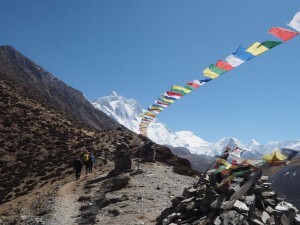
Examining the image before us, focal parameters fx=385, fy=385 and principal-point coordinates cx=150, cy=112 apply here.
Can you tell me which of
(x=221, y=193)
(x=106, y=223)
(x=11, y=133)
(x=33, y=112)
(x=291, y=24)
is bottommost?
(x=106, y=223)

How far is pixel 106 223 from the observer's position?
61.2 ft

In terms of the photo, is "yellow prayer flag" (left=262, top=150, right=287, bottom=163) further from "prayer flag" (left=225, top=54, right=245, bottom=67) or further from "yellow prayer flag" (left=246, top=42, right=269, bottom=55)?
"prayer flag" (left=225, top=54, right=245, bottom=67)

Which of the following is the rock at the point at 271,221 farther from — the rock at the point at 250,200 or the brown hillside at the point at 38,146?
the brown hillside at the point at 38,146

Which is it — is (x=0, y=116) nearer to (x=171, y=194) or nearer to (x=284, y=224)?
(x=171, y=194)

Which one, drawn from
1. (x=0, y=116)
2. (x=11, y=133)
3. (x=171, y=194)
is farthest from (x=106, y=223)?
(x=0, y=116)

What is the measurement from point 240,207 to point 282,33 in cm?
617

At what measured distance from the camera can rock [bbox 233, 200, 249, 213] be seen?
13.4 meters

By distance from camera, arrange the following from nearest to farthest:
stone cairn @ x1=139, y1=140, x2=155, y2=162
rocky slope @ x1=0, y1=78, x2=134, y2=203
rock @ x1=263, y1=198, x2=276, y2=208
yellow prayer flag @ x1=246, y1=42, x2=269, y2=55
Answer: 1. yellow prayer flag @ x1=246, y1=42, x2=269, y2=55
2. rock @ x1=263, y1=198, x2=276, y2=208
3. stone cairn @ x1=139, y1=140, x2=155, y2=162
4. rocky slope @ x1=0, y1=78, x2=134, y2=203

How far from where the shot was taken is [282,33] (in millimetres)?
10953

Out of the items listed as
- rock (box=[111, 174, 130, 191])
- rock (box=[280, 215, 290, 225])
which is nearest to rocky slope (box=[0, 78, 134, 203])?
rock (box=[111, 174, 130, 191])

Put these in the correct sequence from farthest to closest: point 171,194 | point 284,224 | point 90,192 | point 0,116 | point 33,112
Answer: point 33,112, point 0,116, point 90,192, point 171,194, point 284,224

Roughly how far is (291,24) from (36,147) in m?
41.6

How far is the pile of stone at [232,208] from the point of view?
13320mm

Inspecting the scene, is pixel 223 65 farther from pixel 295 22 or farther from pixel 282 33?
pixel 295 22
